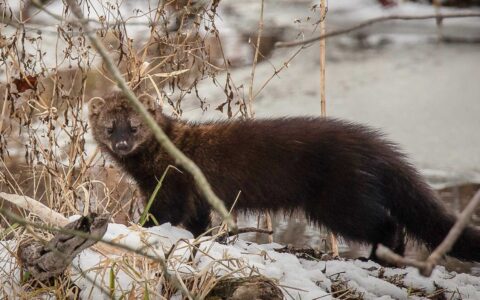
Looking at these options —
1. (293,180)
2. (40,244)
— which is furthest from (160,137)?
(293,180)

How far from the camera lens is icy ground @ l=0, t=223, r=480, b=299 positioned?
432 cm

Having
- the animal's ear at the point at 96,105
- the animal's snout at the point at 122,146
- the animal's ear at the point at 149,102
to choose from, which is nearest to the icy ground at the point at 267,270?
the animal's snout at the point at 122,146

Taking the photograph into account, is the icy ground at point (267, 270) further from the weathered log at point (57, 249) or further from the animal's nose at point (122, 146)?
the animal's nose at point (122, 146)

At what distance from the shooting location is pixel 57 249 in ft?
12.9

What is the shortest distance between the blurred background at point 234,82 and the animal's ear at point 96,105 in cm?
10

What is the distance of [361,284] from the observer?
4828 mm

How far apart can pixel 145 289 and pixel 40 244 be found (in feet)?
2.04

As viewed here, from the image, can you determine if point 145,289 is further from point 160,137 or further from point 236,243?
point 160,137

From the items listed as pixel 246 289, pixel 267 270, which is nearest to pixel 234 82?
pixel 267 270

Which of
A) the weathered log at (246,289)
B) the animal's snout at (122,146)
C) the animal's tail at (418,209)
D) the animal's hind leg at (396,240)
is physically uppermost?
the animal's snout at (122,146)

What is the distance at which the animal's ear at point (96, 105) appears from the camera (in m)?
5.80

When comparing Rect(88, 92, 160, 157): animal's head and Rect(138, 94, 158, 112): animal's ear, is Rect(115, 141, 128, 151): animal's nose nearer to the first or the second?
Rect(88, 92, 160, 157): animal's head

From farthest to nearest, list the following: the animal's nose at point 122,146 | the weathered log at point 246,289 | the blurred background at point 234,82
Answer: the blurred background at point 234,82 < the animal's nose at point 122,146 < the weathered log at point 246,289

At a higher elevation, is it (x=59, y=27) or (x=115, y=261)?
(x=59, y=27)
